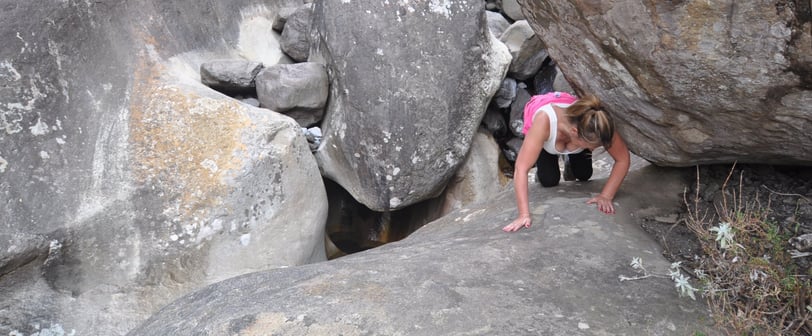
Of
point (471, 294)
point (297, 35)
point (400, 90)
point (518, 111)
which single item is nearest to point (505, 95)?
point (518, 111)

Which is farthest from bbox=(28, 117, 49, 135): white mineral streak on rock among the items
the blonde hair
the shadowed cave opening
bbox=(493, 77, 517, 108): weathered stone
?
bbox=(493, 77, 517, 108): weathered stone

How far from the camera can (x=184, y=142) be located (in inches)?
128

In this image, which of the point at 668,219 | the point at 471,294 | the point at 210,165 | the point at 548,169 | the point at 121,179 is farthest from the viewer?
the point at 210,165

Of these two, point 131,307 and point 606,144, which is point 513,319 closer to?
point 606,144

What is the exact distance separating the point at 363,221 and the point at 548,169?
1952mm

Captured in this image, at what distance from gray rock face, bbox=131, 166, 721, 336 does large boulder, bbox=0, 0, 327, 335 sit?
123 cm

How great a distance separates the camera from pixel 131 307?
313 centimetres

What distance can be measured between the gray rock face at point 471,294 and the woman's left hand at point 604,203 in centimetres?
10

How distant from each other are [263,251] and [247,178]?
0.38 m

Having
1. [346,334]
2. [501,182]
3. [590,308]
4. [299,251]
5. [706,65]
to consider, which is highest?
[706,65]

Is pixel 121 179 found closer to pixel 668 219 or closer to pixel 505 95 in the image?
pixel 668 219

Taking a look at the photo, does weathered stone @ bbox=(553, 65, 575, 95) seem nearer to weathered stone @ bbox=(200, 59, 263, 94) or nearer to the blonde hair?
weathered stone @ bbox=(200, 59, 263, 94)

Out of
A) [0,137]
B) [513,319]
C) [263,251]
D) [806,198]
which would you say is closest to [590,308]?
[513,319]

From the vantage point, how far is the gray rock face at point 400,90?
378 cm
